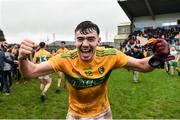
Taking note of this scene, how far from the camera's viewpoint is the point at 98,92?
433 cm

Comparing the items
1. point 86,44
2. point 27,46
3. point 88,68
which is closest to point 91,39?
point 86,44

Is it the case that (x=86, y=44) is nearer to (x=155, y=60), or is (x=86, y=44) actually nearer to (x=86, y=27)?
(x=86, y=27)

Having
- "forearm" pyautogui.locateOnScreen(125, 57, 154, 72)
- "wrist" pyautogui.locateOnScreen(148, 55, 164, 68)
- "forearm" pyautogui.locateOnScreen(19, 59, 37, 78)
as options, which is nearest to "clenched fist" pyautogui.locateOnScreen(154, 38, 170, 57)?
"wrist" pyautogui.locateOnScreen(148, 55, 164, 68)

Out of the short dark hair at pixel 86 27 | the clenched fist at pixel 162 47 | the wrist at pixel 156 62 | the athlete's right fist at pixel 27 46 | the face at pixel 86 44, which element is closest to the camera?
the athlete's right fist at pixel 27 46

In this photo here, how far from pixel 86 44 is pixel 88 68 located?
34 cm

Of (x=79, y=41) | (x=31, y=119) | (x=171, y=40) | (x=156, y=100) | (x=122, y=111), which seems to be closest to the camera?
(x=79, y=41)

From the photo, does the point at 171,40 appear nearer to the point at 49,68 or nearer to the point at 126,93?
the point at 126,93

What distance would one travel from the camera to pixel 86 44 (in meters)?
4.07

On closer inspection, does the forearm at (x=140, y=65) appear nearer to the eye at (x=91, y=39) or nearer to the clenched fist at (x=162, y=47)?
the clenched fist at (x=162, y=47)

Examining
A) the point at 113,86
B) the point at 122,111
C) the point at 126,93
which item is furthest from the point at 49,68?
the point at 113,86

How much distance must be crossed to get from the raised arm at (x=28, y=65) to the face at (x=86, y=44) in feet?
1.49

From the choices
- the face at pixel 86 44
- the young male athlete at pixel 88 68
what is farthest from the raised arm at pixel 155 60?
the face at pixel 86 44

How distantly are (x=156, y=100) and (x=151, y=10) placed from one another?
43403mm

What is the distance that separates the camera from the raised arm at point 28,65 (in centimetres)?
352
